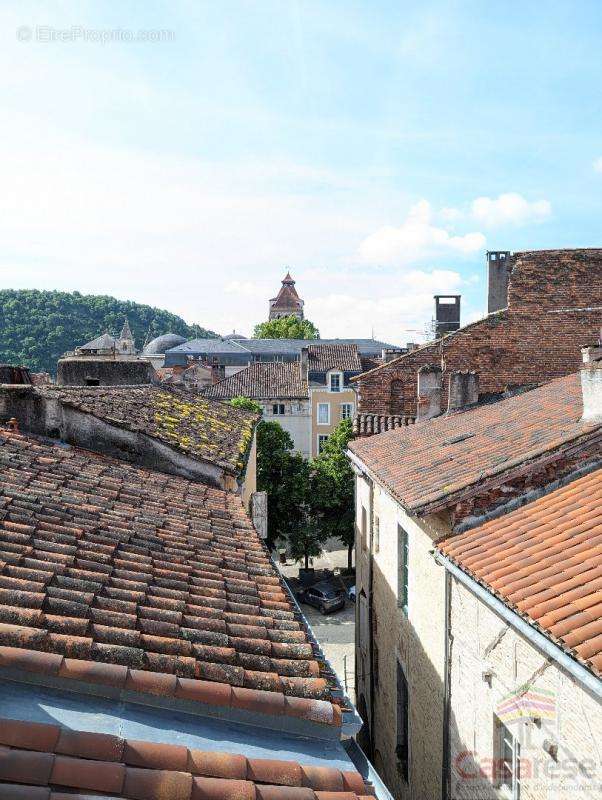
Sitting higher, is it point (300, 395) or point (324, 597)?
point (300, 395)

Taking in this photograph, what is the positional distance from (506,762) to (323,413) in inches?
1684

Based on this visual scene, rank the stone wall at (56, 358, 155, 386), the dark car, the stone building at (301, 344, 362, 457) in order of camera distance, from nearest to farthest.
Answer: the stone wall at (56, 358, 155, 386) < the dark car < the stone building at (301, 344, 362, 457)

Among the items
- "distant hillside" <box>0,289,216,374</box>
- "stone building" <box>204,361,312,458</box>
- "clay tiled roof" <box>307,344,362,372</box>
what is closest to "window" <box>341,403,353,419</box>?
"stone building" <box>204,361,312,458</box>

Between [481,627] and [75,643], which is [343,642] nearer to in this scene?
[481,627]

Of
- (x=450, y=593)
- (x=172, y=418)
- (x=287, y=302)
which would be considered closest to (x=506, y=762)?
(x=450, y=593)

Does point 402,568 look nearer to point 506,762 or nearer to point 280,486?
point 506,762

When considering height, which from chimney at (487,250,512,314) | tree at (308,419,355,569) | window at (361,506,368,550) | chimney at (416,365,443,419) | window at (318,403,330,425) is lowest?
tree at (308,419,355,569)

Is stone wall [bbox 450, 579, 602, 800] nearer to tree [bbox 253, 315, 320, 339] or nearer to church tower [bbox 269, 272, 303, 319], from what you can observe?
tree [bbox 253, 315, 320, 339]

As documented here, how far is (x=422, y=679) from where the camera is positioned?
8875mm

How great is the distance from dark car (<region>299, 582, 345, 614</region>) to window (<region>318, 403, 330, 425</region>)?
22112mm

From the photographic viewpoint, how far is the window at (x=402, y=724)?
32.8 ft

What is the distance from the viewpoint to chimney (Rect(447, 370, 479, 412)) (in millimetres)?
16141

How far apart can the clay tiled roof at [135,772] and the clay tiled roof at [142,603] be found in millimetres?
502

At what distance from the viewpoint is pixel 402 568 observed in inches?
409
